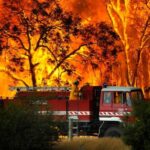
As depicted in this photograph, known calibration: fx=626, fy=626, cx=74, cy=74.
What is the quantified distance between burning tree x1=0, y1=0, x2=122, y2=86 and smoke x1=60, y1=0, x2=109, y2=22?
407 centimetres

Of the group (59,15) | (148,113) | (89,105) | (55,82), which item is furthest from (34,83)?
(148,113)

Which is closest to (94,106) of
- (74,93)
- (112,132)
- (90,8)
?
(74,93)

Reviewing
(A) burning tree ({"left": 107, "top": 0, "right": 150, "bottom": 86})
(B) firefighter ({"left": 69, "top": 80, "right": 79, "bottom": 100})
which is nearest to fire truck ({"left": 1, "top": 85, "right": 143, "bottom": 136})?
(B) firefighter ({"left": 69, "top": 80, "right": 79, "bottom": 100})

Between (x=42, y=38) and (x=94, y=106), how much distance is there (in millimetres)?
8558

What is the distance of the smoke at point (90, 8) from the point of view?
3797 cm

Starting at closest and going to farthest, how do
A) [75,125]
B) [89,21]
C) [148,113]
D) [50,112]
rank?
[148,113] → [50,112] → [75,125] → [89,21]

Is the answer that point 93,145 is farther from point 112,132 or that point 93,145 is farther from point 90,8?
point 90,8

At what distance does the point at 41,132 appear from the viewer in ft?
49.2

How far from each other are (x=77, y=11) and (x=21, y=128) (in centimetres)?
2390

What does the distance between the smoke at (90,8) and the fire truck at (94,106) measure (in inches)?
499

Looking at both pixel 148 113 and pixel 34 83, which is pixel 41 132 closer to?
pixel 148 113

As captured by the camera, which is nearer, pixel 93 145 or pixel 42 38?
pixel 93 145

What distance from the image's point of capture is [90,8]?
129 ft

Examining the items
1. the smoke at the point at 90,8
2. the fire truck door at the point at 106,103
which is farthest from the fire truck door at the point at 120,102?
the smoke at the point at 90,8
